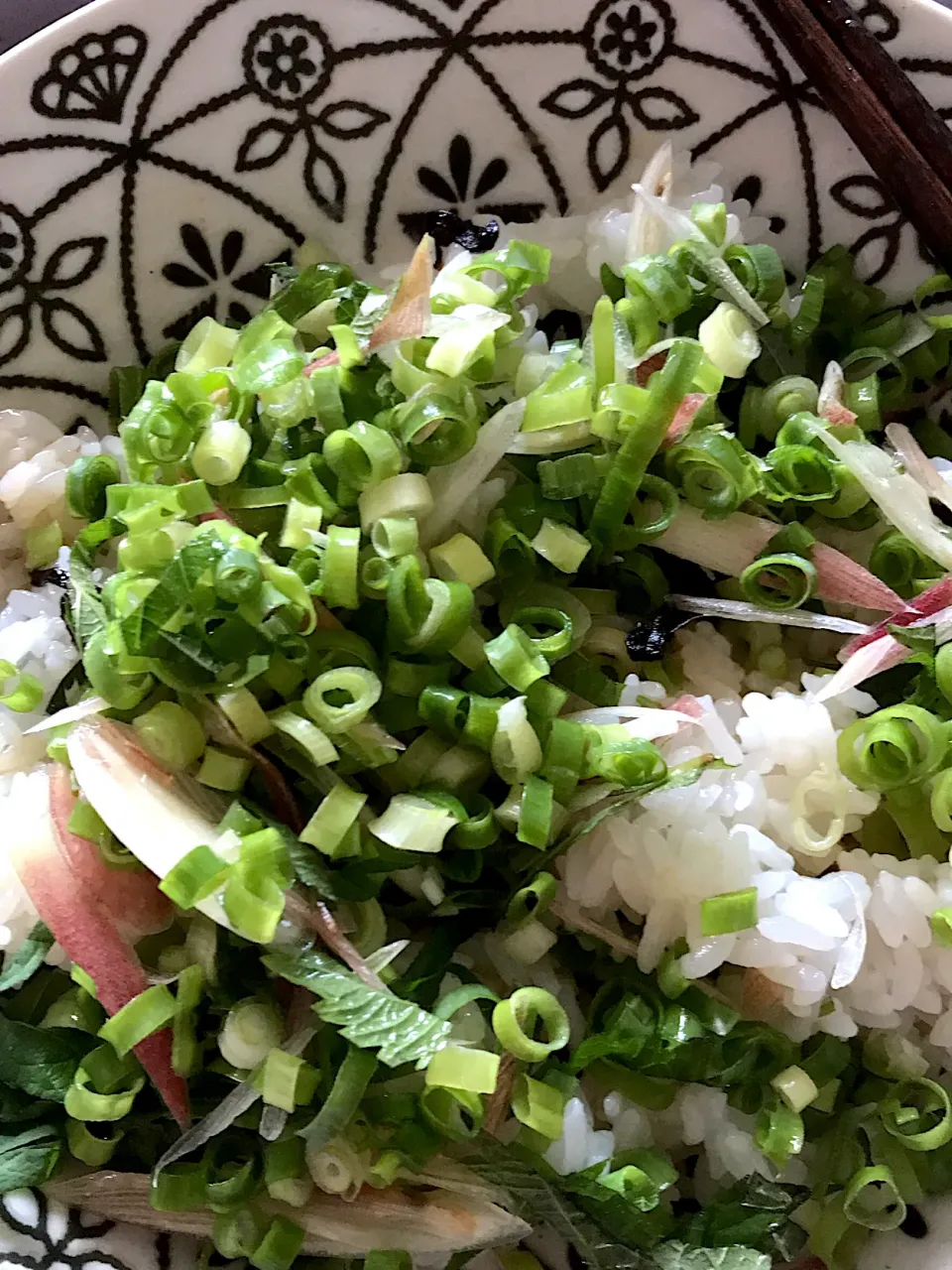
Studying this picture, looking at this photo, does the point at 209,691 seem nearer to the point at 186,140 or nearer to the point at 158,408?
the point at 158,408

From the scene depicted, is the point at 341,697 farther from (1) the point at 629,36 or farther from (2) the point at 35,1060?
(1) the point at 629,36

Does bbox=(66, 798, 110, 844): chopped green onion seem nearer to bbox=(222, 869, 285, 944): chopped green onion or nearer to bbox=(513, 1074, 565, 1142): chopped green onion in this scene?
bbox=(222, 869, 285, 944): chopped green onion

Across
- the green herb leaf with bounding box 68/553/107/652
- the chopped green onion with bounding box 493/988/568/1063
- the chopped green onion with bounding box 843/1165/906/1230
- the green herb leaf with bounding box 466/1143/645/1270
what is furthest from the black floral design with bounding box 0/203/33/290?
the chopped green onion with bounding box 843/1165/906/1230

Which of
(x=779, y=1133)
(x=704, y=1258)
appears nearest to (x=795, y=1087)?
(x=779, y=1133)

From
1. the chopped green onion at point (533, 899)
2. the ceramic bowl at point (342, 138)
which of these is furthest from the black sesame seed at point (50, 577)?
the chopped green onion at point (533, 899)

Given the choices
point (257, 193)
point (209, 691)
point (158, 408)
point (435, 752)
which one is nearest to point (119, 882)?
point (209, 691)

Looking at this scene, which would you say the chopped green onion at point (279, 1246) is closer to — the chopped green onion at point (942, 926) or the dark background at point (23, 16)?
the chopped green onion at point (942, 926)
